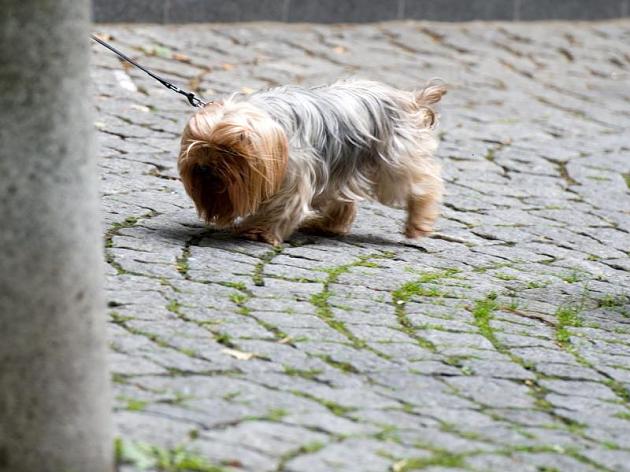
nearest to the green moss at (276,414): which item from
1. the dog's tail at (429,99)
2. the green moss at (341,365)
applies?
the green moss at (341,365)

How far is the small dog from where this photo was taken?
21.4ft

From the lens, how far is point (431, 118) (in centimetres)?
748

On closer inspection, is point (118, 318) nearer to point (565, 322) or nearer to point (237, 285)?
point (237, 285)

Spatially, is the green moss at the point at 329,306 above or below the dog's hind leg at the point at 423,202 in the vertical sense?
below

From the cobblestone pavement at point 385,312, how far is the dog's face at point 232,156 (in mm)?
286

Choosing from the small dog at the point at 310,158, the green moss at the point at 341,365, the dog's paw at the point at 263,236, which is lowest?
the green moss at the point at 341,365

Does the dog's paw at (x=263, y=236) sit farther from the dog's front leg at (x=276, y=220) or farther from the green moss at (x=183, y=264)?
the green moss at (x=183, y=264)

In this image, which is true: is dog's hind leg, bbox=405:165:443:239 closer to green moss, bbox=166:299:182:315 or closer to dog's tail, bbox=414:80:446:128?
dog's tail, bbox=414:80:446:128

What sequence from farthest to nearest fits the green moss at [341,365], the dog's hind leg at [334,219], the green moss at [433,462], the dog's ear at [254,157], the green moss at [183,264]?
the dog's hind leg at [334,219] < the dog's ear at [254,157] < the green moss at [183,264] < the green moss at [341,365] < the green moss at [433,462]

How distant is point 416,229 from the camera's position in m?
7.40

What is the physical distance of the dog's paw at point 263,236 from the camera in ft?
22.7

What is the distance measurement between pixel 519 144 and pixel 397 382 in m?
5.35

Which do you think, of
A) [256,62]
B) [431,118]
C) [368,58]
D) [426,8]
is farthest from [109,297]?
[426,8]

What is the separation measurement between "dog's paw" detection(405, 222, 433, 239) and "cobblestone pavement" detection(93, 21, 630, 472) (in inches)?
2.6
